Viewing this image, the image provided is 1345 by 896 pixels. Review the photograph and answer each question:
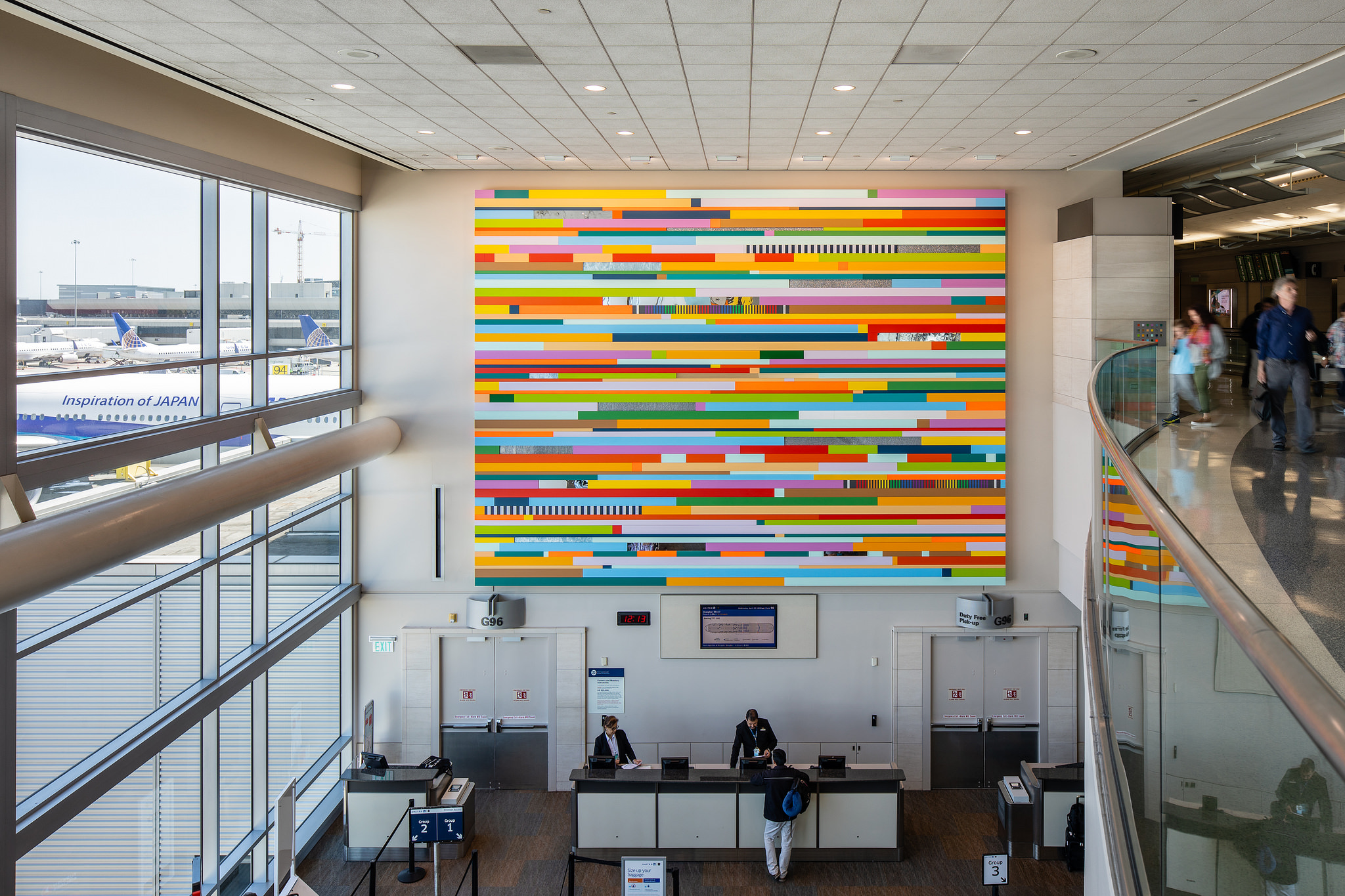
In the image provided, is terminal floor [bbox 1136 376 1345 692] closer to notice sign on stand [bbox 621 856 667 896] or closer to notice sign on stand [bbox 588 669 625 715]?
notice sign on stand [bbox 621 856 667 896]

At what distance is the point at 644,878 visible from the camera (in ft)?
26.2

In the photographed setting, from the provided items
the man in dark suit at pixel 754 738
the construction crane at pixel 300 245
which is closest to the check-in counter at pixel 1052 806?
the man in dark suit at pixel 754 738

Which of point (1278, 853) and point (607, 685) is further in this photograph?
point (607, 685)

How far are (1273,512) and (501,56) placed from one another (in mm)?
6343

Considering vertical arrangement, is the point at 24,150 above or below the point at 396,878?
above

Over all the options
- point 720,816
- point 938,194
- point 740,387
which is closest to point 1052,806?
point 720,816

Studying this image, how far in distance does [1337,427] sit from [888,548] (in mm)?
5109

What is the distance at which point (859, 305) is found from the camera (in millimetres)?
12156

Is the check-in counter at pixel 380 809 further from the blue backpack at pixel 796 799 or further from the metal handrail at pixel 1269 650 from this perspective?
the metal handrail at pixel 1269 650

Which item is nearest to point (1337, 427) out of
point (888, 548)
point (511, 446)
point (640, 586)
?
point (888, 548)

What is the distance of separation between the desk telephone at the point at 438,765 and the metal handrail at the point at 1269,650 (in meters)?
10.4

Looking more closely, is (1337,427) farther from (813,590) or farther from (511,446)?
(511,446)

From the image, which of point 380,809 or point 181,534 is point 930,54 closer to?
point 181,534

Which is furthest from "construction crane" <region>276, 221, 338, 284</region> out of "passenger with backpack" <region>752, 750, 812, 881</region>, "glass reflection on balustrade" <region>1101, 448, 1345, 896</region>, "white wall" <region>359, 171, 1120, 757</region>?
"glass reflection on balustrade" <region>1101, 448, 1345, 896</region>
